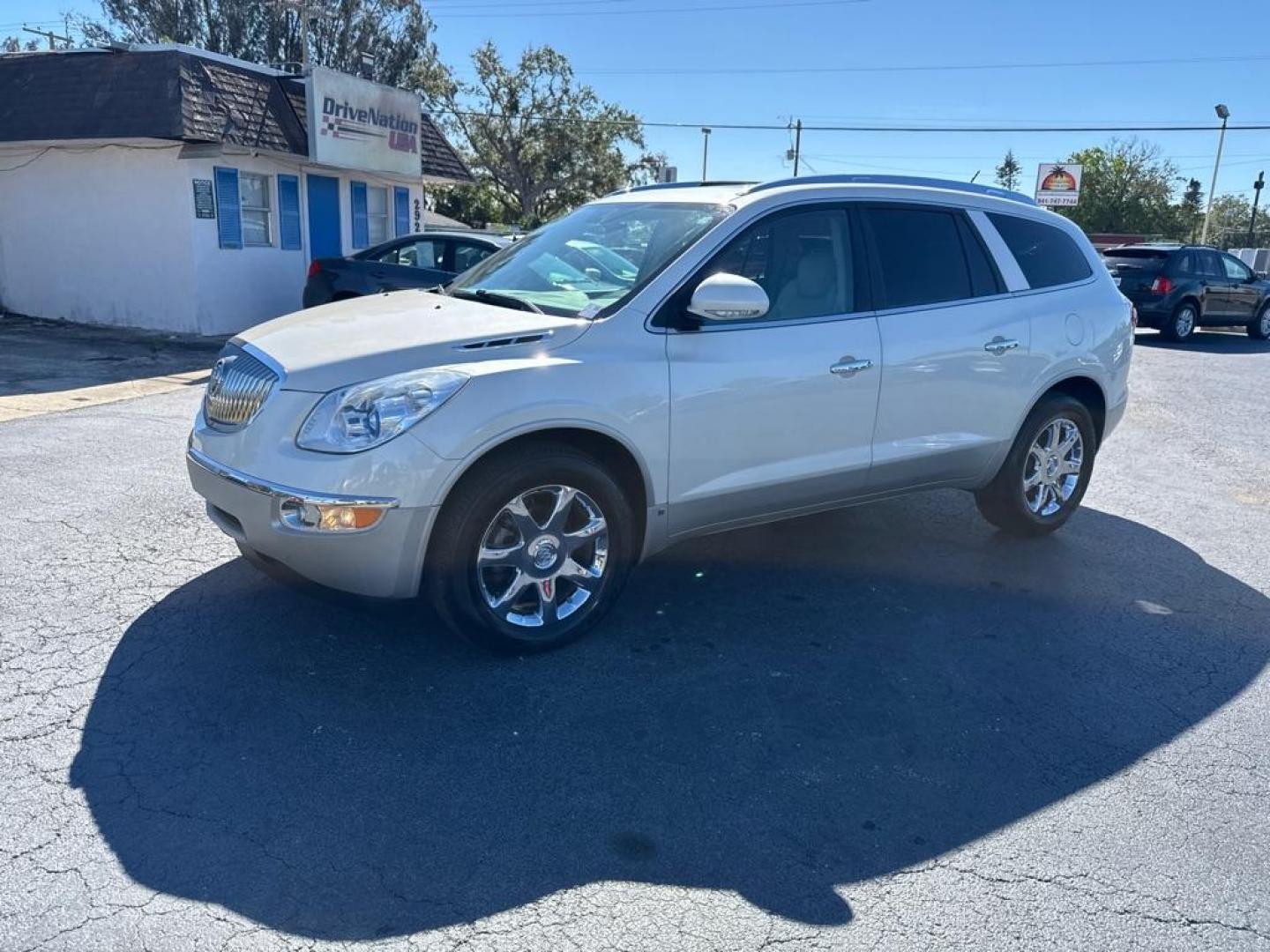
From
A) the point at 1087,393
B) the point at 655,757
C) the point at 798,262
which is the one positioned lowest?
the point at 655,757

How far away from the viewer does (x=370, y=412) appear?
349 cm

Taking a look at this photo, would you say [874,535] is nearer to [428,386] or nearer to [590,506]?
[590,506]

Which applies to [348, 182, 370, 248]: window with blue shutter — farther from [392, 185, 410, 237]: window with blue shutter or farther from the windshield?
the windshield

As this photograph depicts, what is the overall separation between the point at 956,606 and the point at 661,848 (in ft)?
7.94

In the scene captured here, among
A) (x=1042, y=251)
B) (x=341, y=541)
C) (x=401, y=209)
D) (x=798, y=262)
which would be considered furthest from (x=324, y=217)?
(x=341, y=541)

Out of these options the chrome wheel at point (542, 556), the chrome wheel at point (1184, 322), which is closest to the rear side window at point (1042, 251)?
the chrome wheel at point (542, 556)

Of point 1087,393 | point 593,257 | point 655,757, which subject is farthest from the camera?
point 1087,393

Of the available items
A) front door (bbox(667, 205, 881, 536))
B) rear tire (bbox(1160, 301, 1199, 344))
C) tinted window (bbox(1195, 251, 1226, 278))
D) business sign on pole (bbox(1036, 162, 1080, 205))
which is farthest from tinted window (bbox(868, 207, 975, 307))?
business sign on pole (bbox(1036, 162, 1080, 205))

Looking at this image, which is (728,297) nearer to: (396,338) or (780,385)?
(780,385)

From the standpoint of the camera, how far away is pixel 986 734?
3568 millimetres

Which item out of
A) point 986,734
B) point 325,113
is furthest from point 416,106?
point 986,734

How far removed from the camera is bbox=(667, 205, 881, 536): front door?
409 centimetres

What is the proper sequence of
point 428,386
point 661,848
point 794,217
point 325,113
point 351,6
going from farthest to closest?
point 351,6, point 325,113, point 794,217, point 428,386, point 661,848

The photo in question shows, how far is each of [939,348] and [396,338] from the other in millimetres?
2635
